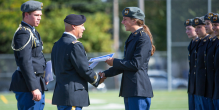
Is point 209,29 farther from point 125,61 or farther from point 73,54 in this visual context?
point 73,54

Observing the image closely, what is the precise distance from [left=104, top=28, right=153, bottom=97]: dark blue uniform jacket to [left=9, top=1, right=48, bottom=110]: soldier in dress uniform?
43.5 inches

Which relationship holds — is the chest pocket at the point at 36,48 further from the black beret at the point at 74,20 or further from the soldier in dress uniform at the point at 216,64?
the soldier in dress uniform at the point at 216,64

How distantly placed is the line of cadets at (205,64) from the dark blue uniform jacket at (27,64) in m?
3.00

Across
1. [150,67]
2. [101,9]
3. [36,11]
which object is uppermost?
[36,11]

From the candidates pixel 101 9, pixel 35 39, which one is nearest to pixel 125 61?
A: pixel 35 39

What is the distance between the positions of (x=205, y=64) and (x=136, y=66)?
89.6 inches

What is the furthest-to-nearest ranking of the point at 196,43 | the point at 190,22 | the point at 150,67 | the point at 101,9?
the point at 101,9
the point at 150,67
the point at 190,22
the point at 196,43

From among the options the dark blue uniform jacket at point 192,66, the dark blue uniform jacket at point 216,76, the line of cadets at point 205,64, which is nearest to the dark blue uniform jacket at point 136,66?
the dark blue uniform jacket at point 216,76

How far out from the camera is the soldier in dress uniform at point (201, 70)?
224 inches

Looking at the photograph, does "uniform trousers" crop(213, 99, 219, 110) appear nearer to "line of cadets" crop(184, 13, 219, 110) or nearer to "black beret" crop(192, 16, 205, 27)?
"line of cadets" crop(184, 13, 219, 110)

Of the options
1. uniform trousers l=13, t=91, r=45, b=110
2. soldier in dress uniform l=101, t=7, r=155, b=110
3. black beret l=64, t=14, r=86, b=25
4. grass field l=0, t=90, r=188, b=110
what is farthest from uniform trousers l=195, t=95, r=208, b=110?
uniform trousers l=13, t=91, r=45, b=110

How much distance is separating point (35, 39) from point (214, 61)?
3.12 meters

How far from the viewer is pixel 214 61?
517 centimetres

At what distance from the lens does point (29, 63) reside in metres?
3.92
